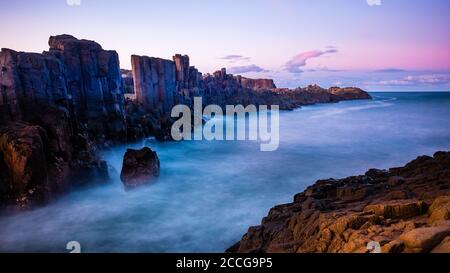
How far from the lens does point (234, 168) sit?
14.2 metres

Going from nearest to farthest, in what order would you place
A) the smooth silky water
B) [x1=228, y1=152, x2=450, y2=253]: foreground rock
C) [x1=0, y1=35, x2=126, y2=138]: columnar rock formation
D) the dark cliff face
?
[x1=228, y1=152, x2=450, y2=253]: foreground rock
the smooth silky water
[x1=0, y1=35, x2=126, y2=138]: columnar rock formation
the dark cliff face

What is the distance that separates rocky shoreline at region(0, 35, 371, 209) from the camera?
9266 millimetres

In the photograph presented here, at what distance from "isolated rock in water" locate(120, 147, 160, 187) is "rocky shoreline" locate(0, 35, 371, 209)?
1.21 metres

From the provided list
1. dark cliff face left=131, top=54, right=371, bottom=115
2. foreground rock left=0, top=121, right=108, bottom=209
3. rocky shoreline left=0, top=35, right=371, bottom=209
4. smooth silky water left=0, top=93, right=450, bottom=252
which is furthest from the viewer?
dark cliff face left=131, top=54, right=371, bottom=115

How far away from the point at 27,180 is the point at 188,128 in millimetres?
A: 18492

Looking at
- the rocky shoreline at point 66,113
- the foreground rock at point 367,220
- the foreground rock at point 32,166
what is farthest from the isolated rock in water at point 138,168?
the foreground rock at point 367,220

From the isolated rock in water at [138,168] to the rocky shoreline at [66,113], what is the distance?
1.21 m

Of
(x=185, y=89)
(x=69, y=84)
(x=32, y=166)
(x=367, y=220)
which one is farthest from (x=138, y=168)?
(x=185, y=89)

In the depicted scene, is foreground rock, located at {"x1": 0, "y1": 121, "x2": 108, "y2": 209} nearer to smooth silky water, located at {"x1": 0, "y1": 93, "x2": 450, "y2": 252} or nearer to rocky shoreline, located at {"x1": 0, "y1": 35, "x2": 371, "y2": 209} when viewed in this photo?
rocky shoreline, located at {"x1": 0, "y1": 35, "x2": 371, "y2": 209}

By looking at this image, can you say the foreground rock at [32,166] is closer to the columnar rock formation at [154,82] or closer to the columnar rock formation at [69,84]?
the columnar rock formation at [69,84]

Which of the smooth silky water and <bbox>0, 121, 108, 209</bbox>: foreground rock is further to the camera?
<bbox>0, 121, 108, 209</bbox>: foreground rock

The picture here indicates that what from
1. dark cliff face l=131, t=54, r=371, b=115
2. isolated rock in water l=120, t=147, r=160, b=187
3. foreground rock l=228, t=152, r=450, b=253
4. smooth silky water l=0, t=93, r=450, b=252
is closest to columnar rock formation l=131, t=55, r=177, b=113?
dark cliff face l=131, t=54, r=371, b=115

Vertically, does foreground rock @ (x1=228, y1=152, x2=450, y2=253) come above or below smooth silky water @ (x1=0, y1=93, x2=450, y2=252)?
above
